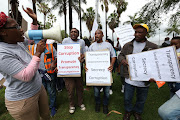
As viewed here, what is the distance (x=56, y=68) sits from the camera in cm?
229

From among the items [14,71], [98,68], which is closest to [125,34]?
[98,68]

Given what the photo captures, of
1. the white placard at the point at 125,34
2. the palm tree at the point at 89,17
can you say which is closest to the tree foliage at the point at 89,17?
the palm tree at the point at 89,17

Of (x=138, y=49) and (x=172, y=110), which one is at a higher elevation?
(x=138, y=49)

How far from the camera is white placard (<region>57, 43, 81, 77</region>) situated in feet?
7.32

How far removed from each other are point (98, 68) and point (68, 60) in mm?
756

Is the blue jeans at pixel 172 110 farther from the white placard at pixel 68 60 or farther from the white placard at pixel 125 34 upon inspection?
the white placard at pixel 125 34

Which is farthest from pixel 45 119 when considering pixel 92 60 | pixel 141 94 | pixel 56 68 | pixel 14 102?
pixel 141 94

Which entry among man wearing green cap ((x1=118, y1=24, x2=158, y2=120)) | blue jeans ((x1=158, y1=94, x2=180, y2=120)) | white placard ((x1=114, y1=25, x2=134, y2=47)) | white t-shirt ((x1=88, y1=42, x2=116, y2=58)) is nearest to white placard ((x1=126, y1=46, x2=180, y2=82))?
man wearing green cap ((x1=118, y1=24, x2=158, y2=120))

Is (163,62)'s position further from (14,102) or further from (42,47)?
(14,102)

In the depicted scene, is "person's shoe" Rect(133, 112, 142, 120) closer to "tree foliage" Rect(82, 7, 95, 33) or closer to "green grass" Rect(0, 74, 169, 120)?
"green grass" Rect(0, 74, 169, 120)

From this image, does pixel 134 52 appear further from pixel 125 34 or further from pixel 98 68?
pixel 125 34

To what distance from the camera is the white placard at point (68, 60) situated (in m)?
2.23

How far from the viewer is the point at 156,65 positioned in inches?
61.6

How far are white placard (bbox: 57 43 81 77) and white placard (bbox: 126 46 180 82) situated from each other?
1177 mm
